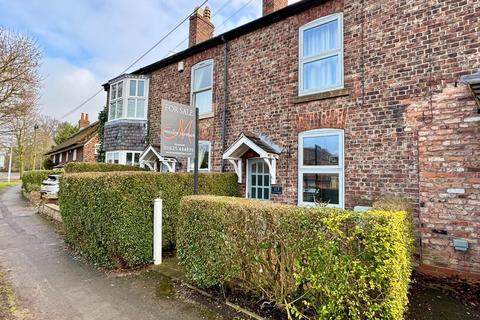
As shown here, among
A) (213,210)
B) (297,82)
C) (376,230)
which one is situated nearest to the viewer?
(376,230)

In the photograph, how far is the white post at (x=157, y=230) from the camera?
5816 mm

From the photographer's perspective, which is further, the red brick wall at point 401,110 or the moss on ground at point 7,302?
the red brick wall at point 401,110

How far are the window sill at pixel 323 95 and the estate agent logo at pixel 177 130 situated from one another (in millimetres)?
3019

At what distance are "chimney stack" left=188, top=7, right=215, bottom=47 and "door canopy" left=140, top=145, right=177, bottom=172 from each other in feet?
17.0

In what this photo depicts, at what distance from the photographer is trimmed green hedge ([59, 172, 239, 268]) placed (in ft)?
18.0

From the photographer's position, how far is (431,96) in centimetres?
555

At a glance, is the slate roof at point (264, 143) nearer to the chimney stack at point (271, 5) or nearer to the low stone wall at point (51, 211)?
the chimney stack at point (271, 5)

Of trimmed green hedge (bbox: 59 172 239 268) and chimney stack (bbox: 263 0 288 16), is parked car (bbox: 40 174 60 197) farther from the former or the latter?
chimney stack (bbox: 263 0 288 16)

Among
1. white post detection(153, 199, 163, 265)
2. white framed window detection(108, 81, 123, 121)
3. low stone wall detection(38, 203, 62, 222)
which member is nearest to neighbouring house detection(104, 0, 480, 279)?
white post detection(153, 199, 163, 265)

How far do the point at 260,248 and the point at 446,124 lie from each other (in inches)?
176

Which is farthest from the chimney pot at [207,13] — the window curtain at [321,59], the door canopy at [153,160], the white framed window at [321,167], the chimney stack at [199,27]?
the white framed window at [321,167]

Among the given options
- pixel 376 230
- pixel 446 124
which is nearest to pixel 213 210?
pixel 376 230

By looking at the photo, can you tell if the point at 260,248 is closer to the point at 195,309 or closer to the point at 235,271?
the point at 235,271

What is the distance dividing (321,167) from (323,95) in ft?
6.11
